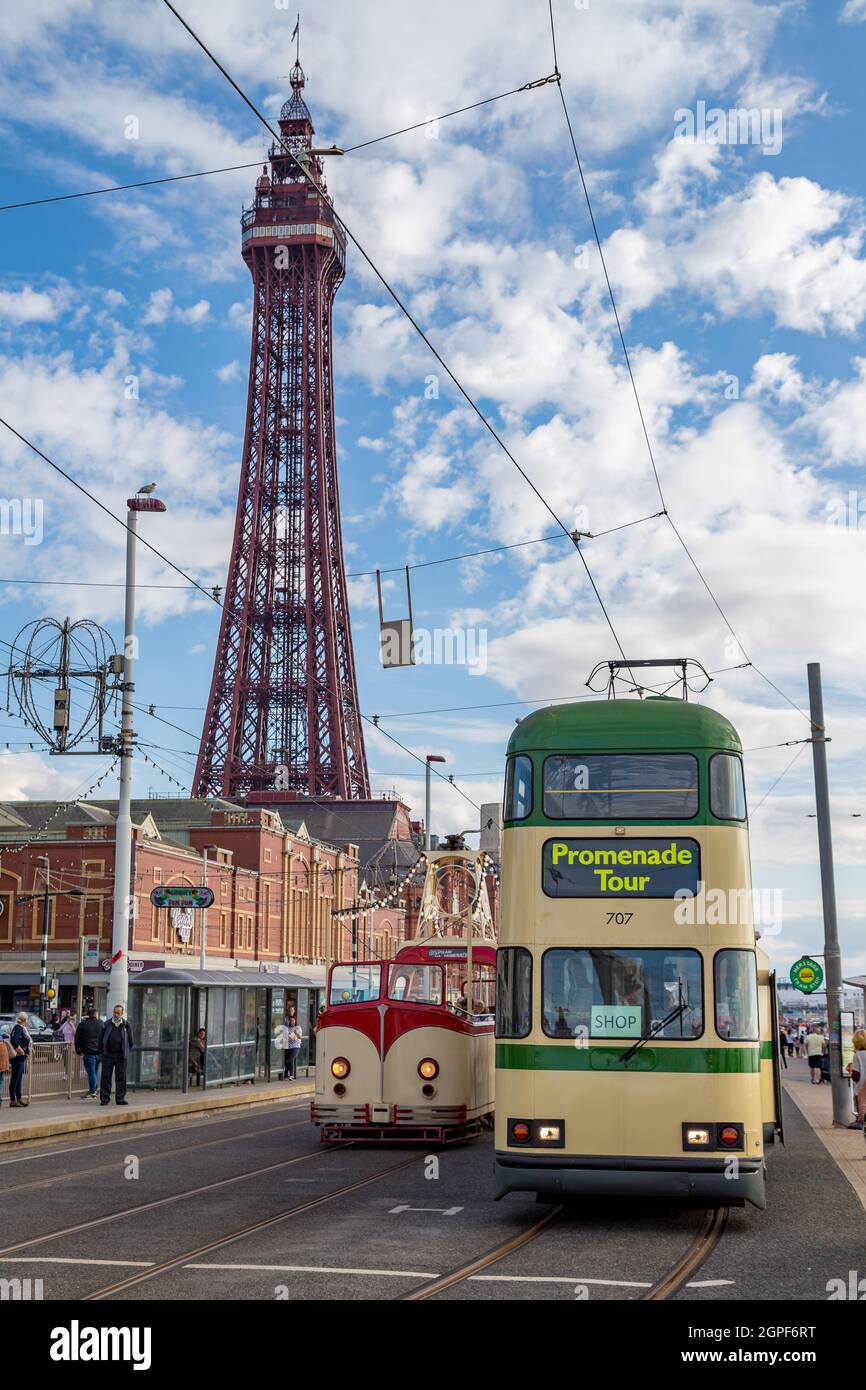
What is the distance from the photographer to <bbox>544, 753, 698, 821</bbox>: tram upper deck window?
12164 millimetres

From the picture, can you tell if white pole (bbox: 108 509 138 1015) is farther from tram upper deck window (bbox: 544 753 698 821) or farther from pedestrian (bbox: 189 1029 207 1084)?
tram upper deck window (bbox: 544 753 698 821)

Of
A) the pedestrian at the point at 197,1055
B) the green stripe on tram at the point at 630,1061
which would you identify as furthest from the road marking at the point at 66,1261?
the pedestrian at the point at 197,1055

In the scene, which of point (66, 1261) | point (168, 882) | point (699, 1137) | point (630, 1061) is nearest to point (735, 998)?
point (630, 1061)

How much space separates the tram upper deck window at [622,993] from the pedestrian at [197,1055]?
1751cm

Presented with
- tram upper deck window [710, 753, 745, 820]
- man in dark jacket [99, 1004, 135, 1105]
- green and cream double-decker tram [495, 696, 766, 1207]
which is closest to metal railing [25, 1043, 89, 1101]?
man in dark jacket [99, 1004, 135, 1105]

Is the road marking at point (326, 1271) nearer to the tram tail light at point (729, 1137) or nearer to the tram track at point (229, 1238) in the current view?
the tram track at point (229, 1238)

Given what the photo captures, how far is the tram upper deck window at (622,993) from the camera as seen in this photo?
473 inches

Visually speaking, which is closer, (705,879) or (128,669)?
(705,879)

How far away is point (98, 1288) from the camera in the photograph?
924 centimetres

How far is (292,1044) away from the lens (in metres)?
33.6

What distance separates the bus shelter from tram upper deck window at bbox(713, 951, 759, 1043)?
1685 cm
